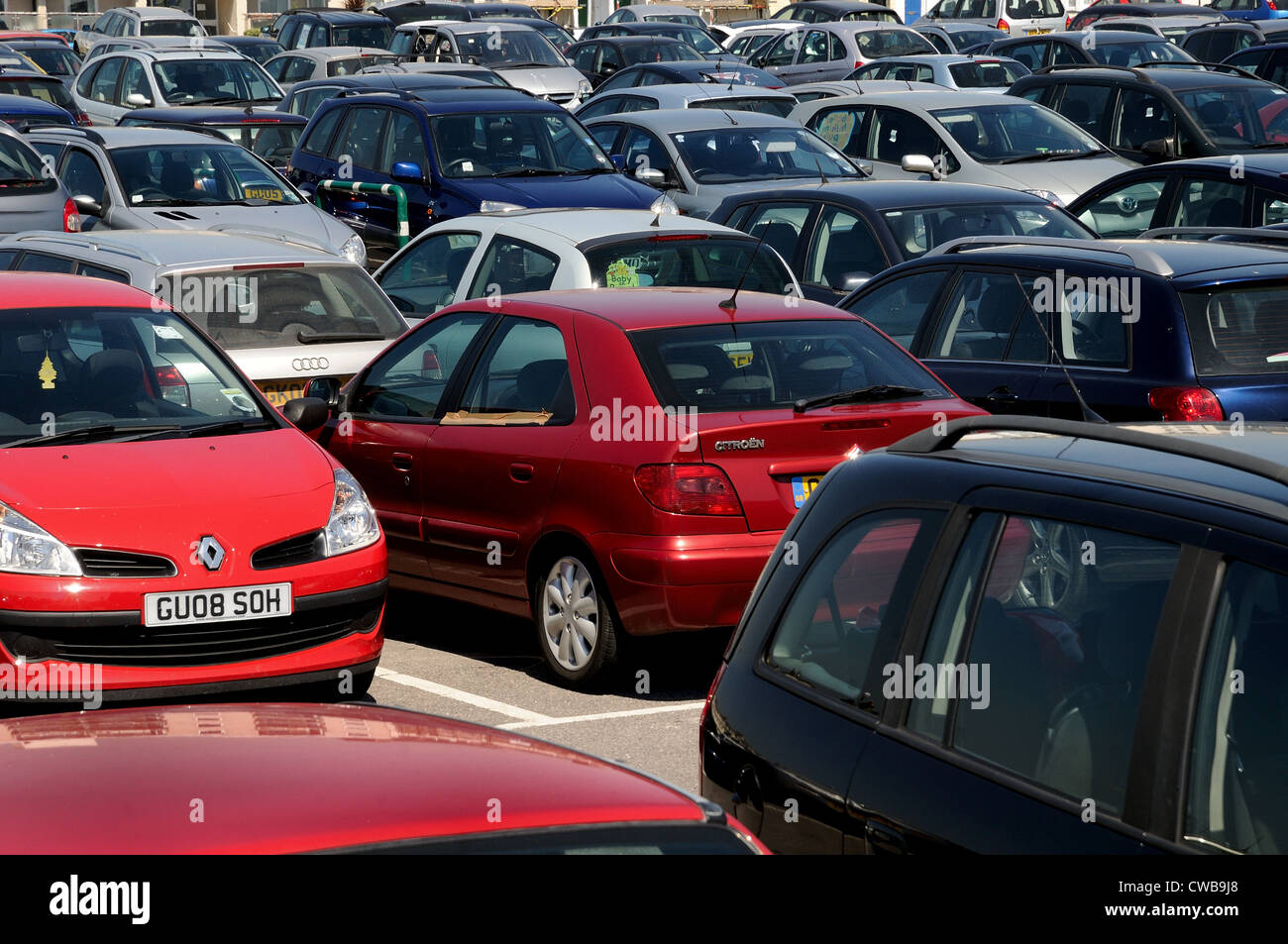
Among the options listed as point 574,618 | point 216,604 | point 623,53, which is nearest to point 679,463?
point 574,618

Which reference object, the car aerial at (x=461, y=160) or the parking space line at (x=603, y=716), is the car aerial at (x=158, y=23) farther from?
the parking space line at (x=603, y=716)

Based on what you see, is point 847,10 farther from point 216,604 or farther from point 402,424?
point 216,604

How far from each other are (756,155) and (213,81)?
34.5 ft

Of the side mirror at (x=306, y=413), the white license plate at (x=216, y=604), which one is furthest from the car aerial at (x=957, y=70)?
the white license plate at (x=216, y=604)

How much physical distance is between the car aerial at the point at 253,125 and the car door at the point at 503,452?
1288cm

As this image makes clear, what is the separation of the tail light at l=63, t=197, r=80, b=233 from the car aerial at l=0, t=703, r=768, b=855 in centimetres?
1312

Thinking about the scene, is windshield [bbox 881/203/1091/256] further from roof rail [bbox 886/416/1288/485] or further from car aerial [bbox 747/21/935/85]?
car aerial [bbox 747/21/935/85]

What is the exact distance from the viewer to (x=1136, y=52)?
83.8 feet

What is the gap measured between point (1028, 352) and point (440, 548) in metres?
2.84

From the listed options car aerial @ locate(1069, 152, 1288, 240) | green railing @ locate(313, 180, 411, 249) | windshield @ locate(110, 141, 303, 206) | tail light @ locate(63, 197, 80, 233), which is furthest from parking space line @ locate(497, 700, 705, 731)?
tail light @ locate(63, 197, 80, 233)

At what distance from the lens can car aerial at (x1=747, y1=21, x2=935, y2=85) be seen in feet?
93.6

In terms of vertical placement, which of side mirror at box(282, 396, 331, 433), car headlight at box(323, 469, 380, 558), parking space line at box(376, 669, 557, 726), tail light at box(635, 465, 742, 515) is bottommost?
parking space line at box(376, 669, 557, 726)
